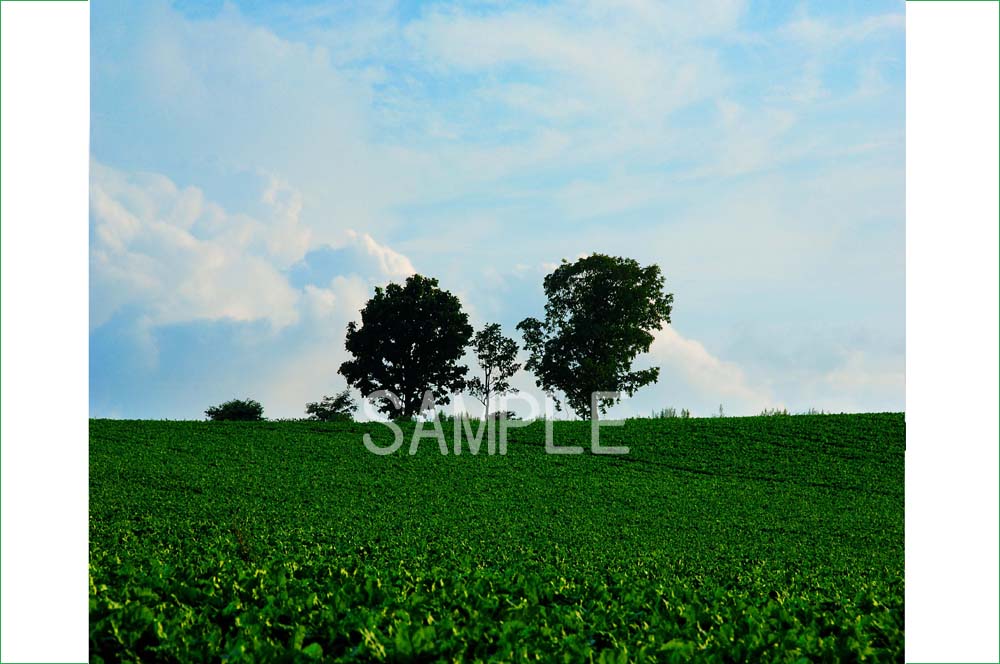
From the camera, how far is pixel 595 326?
2677cm

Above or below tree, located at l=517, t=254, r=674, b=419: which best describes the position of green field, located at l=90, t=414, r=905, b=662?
below

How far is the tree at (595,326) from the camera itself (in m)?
26.5

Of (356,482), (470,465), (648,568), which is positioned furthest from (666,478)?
(648,568)

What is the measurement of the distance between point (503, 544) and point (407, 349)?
18642 mm
